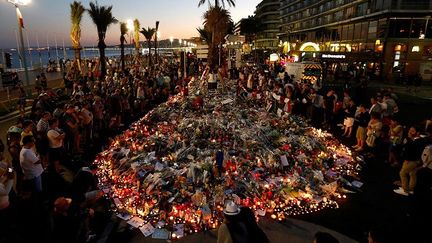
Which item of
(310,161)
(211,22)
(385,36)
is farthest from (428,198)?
(385,36)

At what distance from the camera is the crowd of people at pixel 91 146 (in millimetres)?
5571

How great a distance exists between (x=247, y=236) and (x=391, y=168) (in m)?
8.42

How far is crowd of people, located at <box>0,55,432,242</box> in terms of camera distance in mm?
5571


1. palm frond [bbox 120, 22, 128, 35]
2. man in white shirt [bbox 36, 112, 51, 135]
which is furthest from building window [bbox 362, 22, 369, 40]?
man in white shirt [bbox 36, 112, 51, 135]

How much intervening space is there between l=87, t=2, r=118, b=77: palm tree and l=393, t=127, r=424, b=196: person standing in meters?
24.4

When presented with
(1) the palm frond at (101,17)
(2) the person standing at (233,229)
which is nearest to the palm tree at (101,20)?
(1) the palm frond at (101,17)

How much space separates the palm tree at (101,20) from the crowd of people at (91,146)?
24.9 feet

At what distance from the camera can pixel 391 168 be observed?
10.4m

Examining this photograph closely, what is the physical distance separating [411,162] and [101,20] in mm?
26326

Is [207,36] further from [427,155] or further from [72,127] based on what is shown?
[427,155]

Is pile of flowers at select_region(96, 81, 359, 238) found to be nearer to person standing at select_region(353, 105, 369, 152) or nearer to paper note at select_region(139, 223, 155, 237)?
paper note at select_region(139, 223, 155, 237)

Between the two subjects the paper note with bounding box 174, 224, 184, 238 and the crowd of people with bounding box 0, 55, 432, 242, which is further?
the paper note with bounding box 174, 224, 184, 238

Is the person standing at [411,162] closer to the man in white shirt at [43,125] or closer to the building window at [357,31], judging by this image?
the man in white shirt at [43,125]

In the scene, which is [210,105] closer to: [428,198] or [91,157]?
[91,157]
